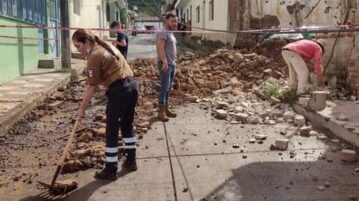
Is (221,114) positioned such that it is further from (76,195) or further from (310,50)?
(76,195)

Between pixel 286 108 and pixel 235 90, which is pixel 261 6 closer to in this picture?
pixel 235 90

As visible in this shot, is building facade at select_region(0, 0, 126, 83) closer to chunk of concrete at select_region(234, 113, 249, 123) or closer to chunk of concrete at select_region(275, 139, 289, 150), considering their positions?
chunk of concrete at select_region(234, 113, 249, 123)

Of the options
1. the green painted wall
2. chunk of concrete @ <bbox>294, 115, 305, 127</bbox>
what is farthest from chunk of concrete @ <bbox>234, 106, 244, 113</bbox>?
the green painted wall

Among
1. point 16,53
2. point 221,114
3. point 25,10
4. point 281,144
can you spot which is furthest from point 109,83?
point 25,10

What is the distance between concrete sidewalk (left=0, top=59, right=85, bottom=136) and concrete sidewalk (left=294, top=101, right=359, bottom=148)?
4.45m

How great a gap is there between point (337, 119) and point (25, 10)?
821 centimetres

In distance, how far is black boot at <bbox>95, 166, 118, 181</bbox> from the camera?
4520 millimetres

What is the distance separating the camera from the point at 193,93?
31.7 ft

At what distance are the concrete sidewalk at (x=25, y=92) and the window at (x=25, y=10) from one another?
1396 millimetres

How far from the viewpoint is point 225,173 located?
4680mm

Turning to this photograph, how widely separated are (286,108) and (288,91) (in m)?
0.46

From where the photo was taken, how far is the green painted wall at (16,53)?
9.52 m

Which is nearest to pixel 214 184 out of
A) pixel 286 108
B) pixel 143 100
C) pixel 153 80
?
pixel 286 108

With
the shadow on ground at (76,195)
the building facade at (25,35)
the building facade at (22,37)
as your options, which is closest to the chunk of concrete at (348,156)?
the shadow on ground at (76,195)
